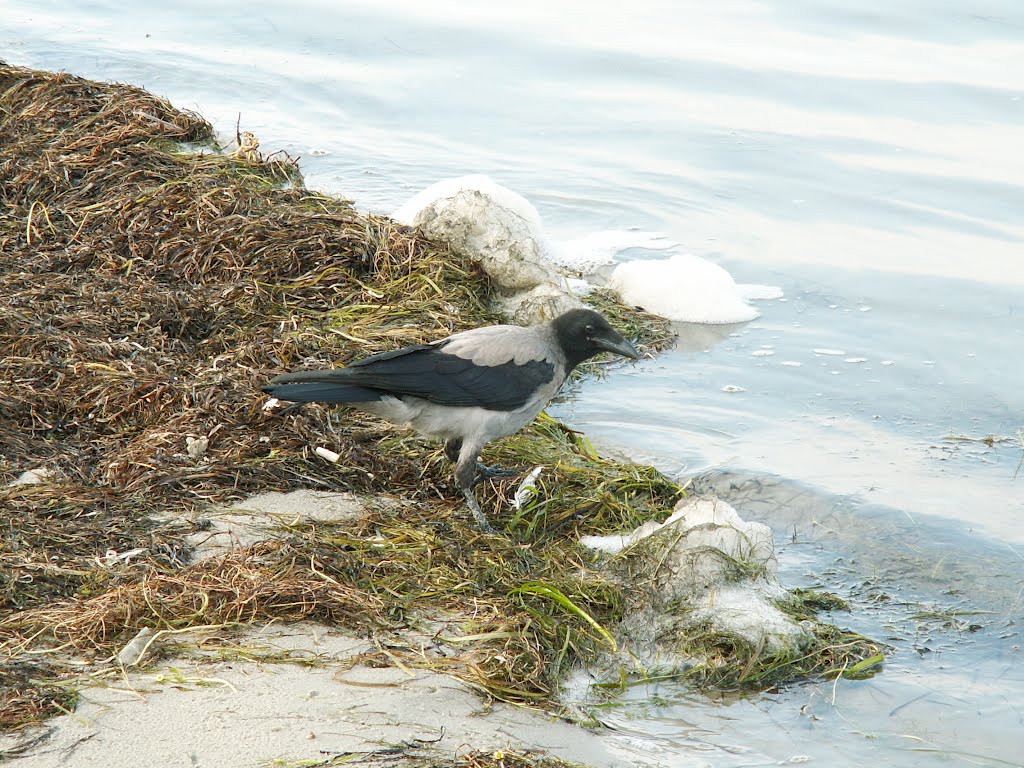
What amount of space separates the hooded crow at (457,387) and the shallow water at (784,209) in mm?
1247

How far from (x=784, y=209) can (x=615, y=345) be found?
14.5 feet

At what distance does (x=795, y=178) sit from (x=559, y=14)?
5185 millimetres

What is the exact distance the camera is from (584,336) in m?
5.63

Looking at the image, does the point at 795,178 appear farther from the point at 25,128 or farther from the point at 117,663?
the point at 117,663

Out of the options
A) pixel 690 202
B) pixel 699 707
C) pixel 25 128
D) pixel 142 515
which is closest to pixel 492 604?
pixel 699 707

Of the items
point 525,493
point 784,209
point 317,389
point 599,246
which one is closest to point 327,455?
point 317,389

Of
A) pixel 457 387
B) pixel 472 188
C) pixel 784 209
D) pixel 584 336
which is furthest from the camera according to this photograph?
pixel 784 209

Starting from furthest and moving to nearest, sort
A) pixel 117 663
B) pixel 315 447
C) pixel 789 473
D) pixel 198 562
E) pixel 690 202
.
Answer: pixel 690 202 → pixel 789 473 → pixel 315 447 → pixel 198 562 → pixel 117 663

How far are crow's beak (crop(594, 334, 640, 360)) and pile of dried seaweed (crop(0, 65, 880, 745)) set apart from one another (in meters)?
0.55

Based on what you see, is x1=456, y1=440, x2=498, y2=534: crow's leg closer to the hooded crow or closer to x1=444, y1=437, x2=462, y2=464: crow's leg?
the hooded crow

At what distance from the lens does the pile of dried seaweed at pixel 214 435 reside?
402 cm

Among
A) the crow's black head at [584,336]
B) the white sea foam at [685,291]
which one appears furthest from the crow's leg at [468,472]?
the white sea foam at [685,291]

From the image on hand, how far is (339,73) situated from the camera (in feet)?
40.3

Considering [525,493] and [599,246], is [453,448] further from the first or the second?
[599,246]
